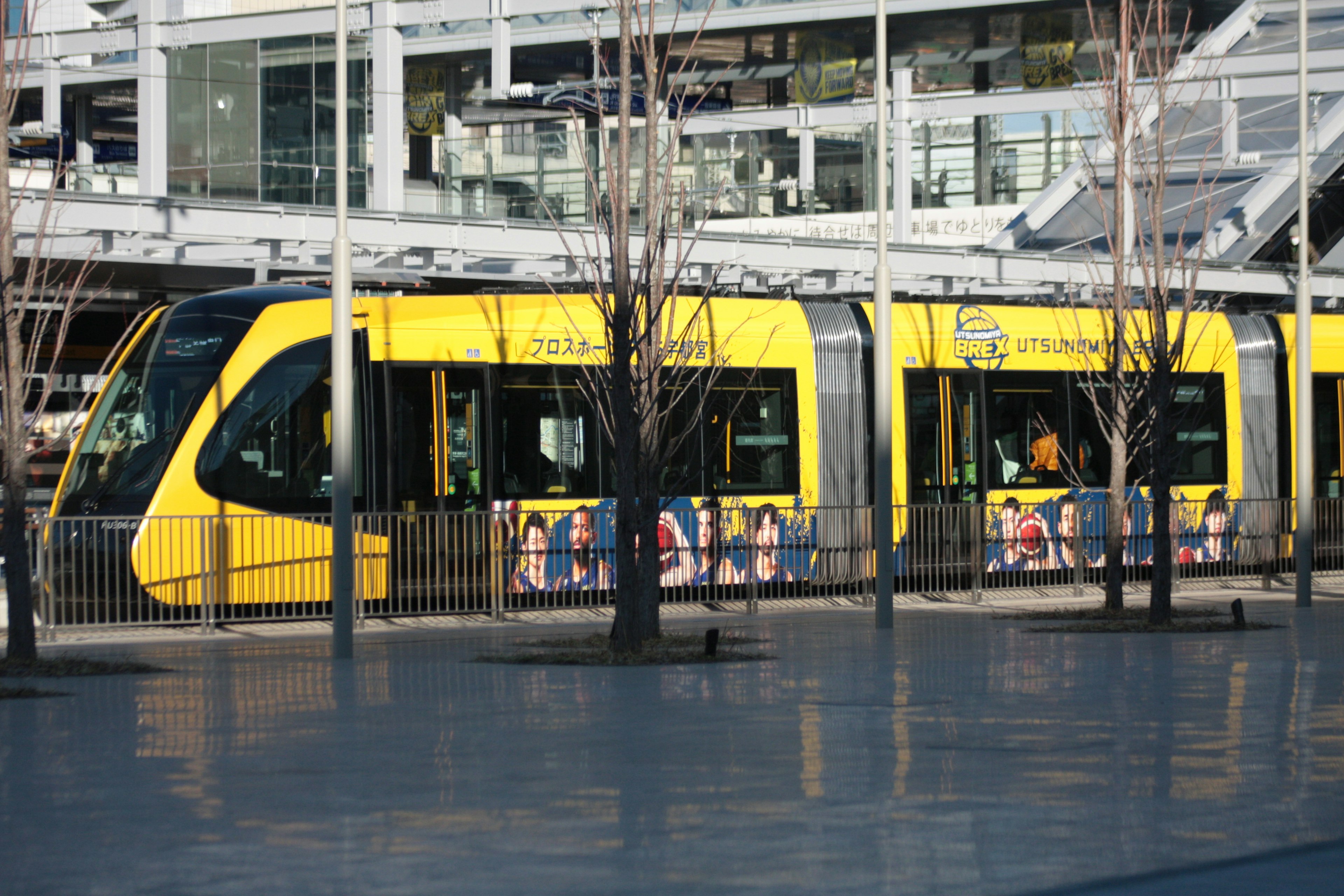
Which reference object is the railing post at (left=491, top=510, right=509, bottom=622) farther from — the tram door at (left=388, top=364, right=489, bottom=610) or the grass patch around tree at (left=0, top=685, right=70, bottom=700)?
the grass patch around tree at (left=0, top=685, right=70, bottom=700)

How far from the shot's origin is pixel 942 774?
7.79m

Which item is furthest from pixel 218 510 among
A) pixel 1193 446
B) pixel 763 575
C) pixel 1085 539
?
pixel 1193 446

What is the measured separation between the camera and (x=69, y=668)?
12.4 meters

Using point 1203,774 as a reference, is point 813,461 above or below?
above

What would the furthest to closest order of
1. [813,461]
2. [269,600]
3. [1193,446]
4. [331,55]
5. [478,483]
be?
[331,55] < [1193,446] < [813,461] < [478,483] < [269,600]

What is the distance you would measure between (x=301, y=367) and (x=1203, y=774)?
11309 millimetres

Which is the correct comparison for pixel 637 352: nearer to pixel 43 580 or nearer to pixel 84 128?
pixel 43 580

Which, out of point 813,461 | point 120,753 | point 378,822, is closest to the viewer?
point 378,822

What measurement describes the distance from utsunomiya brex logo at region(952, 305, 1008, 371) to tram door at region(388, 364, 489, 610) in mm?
6096

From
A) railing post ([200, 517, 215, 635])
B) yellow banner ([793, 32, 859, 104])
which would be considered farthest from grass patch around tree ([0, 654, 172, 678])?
yellow banner ([793, 32, 859, 104])

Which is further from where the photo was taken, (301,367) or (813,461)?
(813,461)

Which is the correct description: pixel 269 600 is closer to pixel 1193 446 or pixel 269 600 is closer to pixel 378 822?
pixel 378 822

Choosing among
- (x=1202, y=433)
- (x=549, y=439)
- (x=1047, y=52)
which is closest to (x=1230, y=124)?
(x=1047, y=52)

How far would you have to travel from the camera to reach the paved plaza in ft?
19.6
